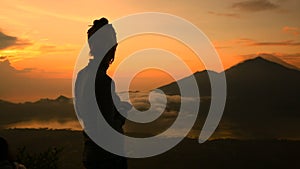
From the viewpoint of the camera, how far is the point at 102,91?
7973 mm

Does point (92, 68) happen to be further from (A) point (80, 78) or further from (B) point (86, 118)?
(B) point (86, 118)

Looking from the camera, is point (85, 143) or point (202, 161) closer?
point (85, 143)

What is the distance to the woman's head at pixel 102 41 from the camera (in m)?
7.77

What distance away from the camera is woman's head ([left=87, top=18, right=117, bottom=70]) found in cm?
777

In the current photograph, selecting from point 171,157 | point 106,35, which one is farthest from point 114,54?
point 171,157

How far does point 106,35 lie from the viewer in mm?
7797

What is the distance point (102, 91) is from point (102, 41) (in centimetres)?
96

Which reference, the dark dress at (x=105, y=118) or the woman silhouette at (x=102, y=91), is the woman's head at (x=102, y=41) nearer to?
the woman silhouette at (x=102, y=91)

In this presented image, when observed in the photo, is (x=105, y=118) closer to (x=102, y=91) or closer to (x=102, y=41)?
(x=102, y=91)

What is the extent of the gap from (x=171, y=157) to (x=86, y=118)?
17.5 meters

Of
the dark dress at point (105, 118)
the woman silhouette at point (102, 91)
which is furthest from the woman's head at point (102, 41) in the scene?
the dark dress at point (105, 118)

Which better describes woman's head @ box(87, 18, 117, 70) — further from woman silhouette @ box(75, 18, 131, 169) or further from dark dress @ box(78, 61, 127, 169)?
dark dress @ box(78, 61, 127, 169)

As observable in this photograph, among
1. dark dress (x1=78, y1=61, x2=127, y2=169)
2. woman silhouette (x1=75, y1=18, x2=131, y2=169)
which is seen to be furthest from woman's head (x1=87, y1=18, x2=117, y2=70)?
Answer: dark dress (x1=78, y1=61, x2=127, y2=169)

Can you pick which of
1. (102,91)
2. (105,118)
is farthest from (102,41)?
(105,118)
